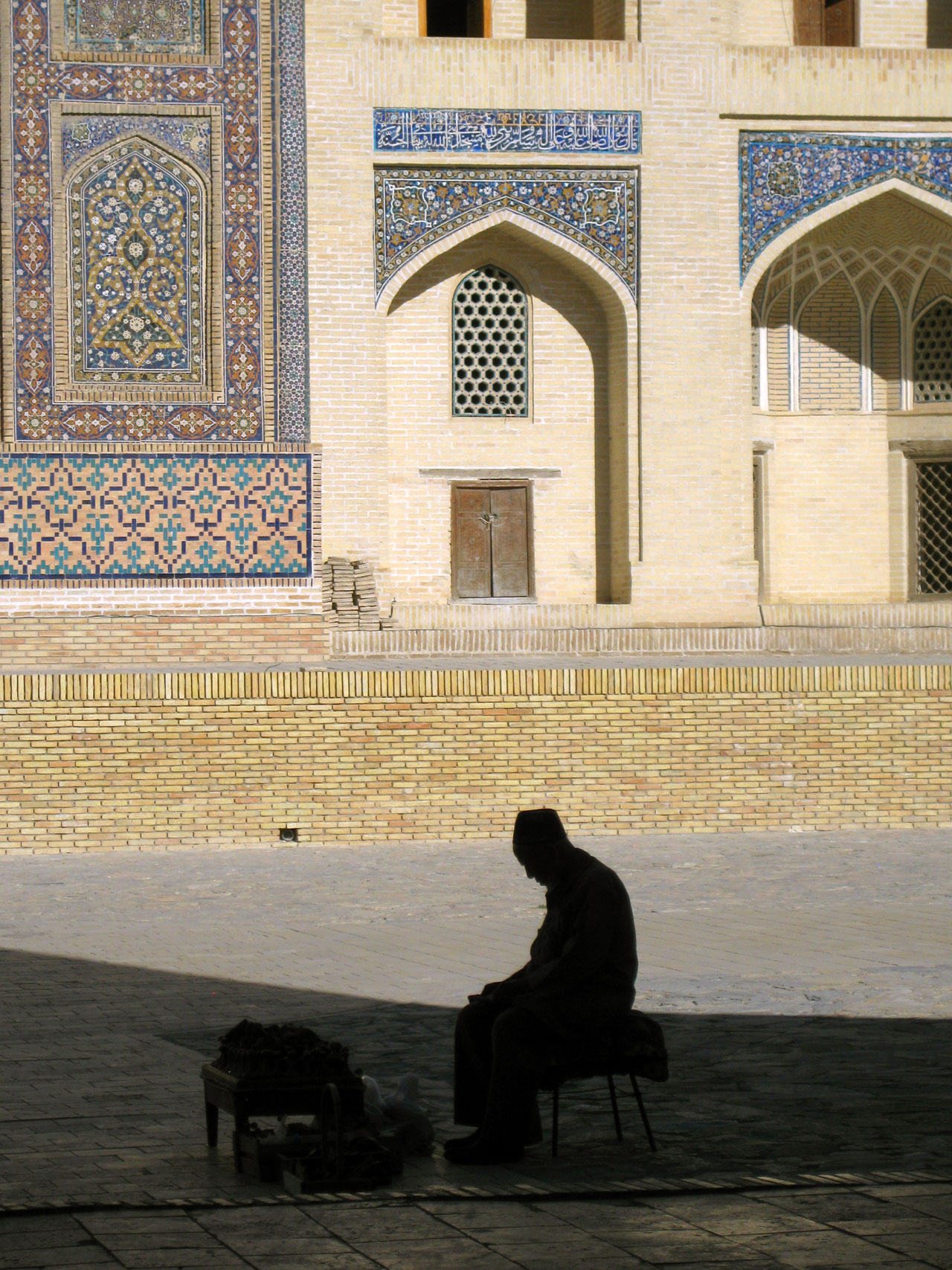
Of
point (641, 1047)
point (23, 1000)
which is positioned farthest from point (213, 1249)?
point (23, 1000)

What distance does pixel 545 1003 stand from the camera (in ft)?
11.0

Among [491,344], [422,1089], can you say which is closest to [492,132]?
[491,344]

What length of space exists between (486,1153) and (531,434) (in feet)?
38.2

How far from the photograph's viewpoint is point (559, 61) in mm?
13570

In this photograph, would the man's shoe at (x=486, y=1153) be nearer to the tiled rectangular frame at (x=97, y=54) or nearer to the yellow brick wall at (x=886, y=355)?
the tiled rectangular frame at (x=97, y=54)

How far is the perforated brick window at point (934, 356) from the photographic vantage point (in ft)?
52.1

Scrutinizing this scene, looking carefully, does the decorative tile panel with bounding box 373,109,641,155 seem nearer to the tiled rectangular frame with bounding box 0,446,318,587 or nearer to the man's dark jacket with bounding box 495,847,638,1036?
the tiled rectangular frame with bounding box 0,446,318,587

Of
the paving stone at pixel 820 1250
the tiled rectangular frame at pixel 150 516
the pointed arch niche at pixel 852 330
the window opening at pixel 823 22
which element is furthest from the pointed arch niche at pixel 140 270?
the paving stone at pixel 820 1250

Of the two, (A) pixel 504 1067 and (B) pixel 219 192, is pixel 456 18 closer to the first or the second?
(B) pixel 219 192

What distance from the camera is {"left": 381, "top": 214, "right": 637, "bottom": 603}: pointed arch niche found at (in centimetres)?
1439

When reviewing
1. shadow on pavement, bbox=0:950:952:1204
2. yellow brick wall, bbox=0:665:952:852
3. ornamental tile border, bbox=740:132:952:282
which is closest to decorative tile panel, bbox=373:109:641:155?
ornamental tile border, bbox=740:132:952:282

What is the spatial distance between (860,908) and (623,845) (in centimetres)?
186

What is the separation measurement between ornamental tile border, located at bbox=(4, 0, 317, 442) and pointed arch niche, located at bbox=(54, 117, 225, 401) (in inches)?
2.5

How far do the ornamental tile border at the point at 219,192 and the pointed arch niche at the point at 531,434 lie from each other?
231 centimetres
